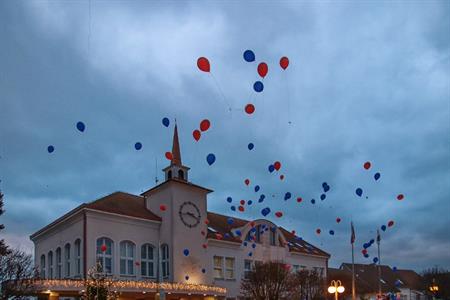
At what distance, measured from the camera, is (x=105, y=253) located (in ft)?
134

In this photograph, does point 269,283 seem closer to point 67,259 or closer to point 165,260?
point 165,260

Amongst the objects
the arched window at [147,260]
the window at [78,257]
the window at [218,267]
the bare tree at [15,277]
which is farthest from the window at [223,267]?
the bare tree at [15,277]

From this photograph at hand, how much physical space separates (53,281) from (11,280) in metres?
3.36

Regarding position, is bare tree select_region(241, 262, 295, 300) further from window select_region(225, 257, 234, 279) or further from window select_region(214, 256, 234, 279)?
window select_region(225, 257, 234, 279)

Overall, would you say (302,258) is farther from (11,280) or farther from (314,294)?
(11,280)

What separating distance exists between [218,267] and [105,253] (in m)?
11.8

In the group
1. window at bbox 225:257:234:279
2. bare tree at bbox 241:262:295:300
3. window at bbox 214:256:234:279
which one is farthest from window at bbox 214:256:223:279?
bare tree at bbox 241:262:295:300

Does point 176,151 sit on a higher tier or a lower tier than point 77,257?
higher

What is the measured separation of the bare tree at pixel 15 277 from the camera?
3089 cm

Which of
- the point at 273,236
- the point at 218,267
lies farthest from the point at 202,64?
the point at 273,236

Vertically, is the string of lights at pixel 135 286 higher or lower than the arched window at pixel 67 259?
lower

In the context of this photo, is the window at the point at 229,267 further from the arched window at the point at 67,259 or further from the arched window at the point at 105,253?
the arched window at the point at 67,259

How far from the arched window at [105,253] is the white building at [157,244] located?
0.24 feet

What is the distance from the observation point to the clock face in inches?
1800
